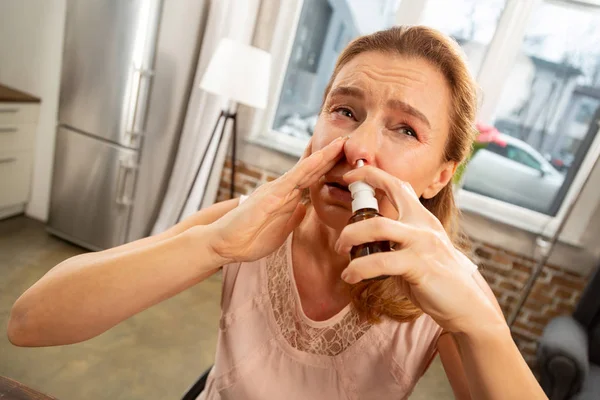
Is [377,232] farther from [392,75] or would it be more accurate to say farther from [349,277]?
[392,75]

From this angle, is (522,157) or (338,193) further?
(522,157)

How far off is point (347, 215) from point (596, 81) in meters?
2.76

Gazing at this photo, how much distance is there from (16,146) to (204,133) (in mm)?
1415

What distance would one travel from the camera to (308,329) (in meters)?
0.93

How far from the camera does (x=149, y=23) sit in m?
2.28

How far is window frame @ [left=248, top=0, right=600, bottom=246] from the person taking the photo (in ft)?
8.44

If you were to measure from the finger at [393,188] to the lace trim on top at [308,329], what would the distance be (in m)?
0.41

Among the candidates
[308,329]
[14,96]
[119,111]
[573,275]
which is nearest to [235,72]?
[119,111]

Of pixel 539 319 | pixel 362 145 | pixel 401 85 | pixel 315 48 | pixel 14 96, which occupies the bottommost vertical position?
pixel 539 319

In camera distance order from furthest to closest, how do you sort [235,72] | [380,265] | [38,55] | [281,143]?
[281,143]
[38,55]
[235,72]
[380,265]

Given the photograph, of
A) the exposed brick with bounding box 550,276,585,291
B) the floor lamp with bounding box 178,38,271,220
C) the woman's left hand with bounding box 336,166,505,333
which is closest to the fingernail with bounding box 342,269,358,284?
the woman's left hand with bounding box 336,166,505,333

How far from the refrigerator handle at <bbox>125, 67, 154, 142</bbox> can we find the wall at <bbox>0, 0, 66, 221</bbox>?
2.72 feet

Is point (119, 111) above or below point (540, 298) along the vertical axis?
above

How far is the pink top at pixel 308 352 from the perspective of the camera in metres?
0.91
